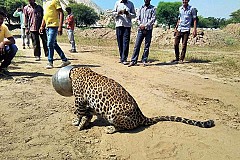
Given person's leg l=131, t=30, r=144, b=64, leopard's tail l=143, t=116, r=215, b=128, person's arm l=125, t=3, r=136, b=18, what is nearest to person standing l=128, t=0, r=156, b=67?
person's leg l=131, t=30, r=144, b=64

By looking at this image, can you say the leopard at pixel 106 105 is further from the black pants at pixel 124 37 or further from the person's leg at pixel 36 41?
the person's leg at pixel 36 41

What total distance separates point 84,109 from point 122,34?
5.64 metres

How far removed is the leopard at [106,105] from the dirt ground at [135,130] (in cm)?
11

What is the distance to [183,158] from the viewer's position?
4113mm

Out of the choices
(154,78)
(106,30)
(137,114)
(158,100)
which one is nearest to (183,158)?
(137,114)

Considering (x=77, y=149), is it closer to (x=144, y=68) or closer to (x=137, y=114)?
(x=137, y=114)

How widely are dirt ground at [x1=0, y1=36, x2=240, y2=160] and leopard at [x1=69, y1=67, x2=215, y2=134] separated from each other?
114mm

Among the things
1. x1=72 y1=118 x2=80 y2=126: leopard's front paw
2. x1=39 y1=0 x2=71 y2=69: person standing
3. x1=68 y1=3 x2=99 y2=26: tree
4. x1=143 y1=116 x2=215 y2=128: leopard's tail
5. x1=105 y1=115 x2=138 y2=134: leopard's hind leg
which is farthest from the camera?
x1=68 y1=3 x2=99 y2=26: tree

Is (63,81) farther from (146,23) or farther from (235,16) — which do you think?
(235,16)

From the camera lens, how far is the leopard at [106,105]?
15.2 feet

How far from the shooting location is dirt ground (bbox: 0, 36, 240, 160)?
4242 millimetres

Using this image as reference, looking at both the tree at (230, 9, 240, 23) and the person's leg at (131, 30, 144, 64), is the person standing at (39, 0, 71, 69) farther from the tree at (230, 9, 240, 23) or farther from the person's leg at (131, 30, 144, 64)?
the tree at (230, 9, 240, 23)

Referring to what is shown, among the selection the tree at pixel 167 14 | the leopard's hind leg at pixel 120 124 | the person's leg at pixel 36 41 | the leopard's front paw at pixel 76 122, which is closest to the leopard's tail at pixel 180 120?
the leopard's hind leg at pixel 120 124

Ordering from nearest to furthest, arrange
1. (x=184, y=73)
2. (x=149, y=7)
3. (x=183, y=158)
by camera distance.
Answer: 1. (x=183, y=158)
2. (x=184, y=73)
3. (x=149, y=7)
